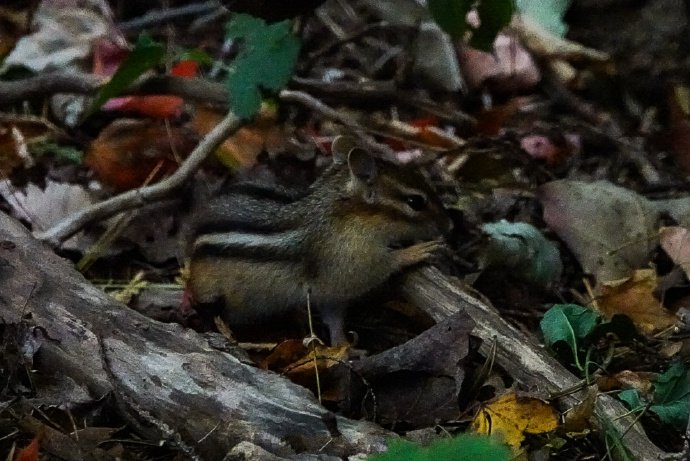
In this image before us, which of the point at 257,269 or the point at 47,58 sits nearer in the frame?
the point at 257,269

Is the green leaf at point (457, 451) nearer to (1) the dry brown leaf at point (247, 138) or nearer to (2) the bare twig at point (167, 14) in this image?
(1) the dry brown leaf at point (247, 138)

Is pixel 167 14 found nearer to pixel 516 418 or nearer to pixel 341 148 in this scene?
pixel 341 148

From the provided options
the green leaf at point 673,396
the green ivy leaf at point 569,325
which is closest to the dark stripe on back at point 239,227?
the green ivy leaf at point 569,325

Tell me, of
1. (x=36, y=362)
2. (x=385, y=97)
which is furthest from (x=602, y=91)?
(x=36, y=362)

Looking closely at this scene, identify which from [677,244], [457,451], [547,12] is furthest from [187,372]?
[547,12]

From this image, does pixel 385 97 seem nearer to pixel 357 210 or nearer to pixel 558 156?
pixel 558 156

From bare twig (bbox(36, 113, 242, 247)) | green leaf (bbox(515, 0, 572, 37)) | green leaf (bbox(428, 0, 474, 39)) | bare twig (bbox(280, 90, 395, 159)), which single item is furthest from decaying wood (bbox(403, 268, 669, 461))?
green leaf (bbox(515, 0, 572, 37))

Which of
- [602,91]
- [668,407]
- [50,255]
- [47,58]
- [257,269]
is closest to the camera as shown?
[668,407]
